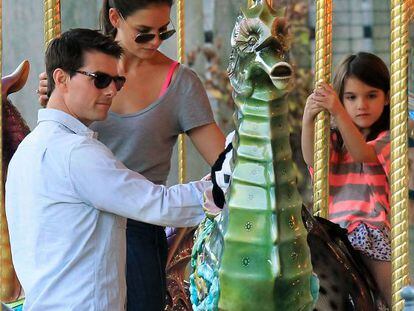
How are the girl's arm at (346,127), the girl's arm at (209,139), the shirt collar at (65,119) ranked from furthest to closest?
1. the girl's arm at (209,139)
2. the girl's arm at (346,127)
3. the shirt collar at (65,119)

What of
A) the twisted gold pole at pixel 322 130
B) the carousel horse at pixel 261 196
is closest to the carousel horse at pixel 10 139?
the twisted gold pole at pixel 322 130

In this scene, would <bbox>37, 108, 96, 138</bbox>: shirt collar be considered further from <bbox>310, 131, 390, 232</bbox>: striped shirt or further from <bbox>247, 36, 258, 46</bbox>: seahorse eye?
<bbox>310, 131, 390, 232</bbox>: striped shirt

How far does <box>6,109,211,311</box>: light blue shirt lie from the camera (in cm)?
278

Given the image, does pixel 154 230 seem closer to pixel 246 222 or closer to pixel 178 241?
pixel 178 241

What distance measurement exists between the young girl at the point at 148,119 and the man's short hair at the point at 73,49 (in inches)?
13.8

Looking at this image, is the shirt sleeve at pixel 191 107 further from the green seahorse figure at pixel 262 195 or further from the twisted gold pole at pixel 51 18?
the green seahorse figure at pixel 262 195

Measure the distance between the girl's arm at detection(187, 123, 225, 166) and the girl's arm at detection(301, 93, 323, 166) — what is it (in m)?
0.25

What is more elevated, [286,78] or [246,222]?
[286,78]

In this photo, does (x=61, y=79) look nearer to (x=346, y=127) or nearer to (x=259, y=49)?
(x=259, y=49)

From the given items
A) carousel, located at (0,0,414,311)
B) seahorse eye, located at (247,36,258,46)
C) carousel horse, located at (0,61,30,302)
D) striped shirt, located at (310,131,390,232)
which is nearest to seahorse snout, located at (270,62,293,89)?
carousel, located at (0,0,414,311)

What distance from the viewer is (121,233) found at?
115 inches

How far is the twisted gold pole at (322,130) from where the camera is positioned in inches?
131

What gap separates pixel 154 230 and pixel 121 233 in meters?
0.47

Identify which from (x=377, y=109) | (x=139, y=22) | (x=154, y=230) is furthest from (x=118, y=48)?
(x=377, y=109)
